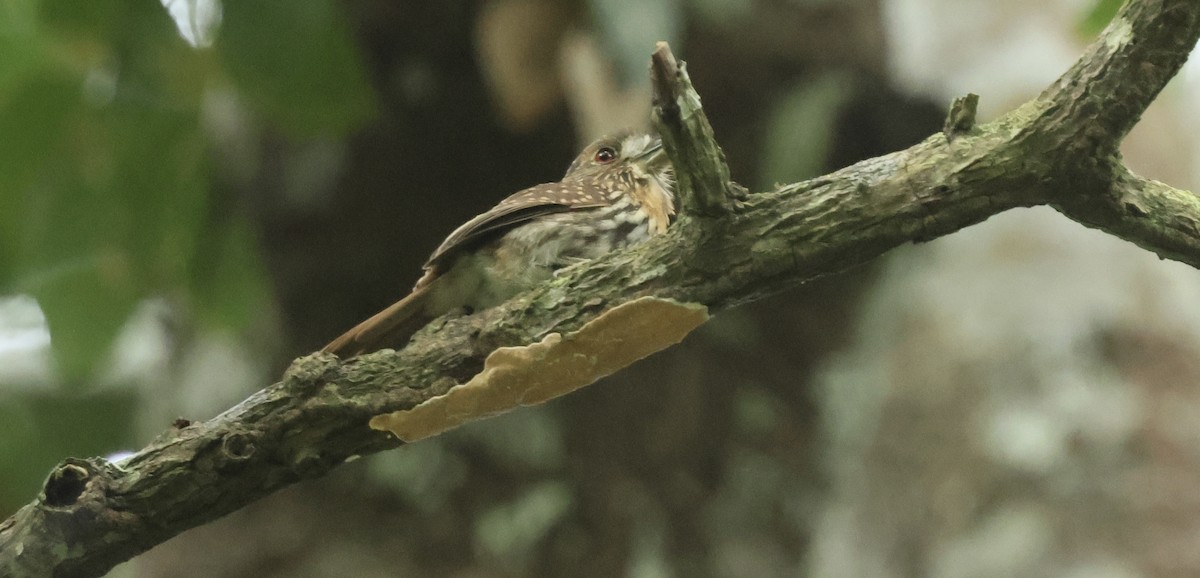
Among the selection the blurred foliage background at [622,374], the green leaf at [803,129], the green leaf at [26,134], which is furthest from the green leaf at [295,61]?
the green leaf at [803,129]

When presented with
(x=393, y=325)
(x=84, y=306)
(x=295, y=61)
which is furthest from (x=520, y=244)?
(x=84, y=306)

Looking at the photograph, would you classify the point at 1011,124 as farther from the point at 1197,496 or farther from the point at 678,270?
the point at 1197,496

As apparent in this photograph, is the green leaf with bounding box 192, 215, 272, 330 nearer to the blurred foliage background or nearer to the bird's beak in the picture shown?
the blurred foliage background

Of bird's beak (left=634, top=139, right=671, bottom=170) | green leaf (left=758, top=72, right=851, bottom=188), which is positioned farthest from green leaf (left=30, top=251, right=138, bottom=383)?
green leaf (left=758, top=72, right=851, bottom=188)

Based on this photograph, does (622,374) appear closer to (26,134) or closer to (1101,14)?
(26,134)

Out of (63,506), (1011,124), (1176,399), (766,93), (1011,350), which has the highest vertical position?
(766,93)

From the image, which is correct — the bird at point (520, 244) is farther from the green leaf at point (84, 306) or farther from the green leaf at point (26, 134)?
the green leaf at point (84, 306)

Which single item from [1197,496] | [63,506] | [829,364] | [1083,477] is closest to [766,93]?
[829,364]
